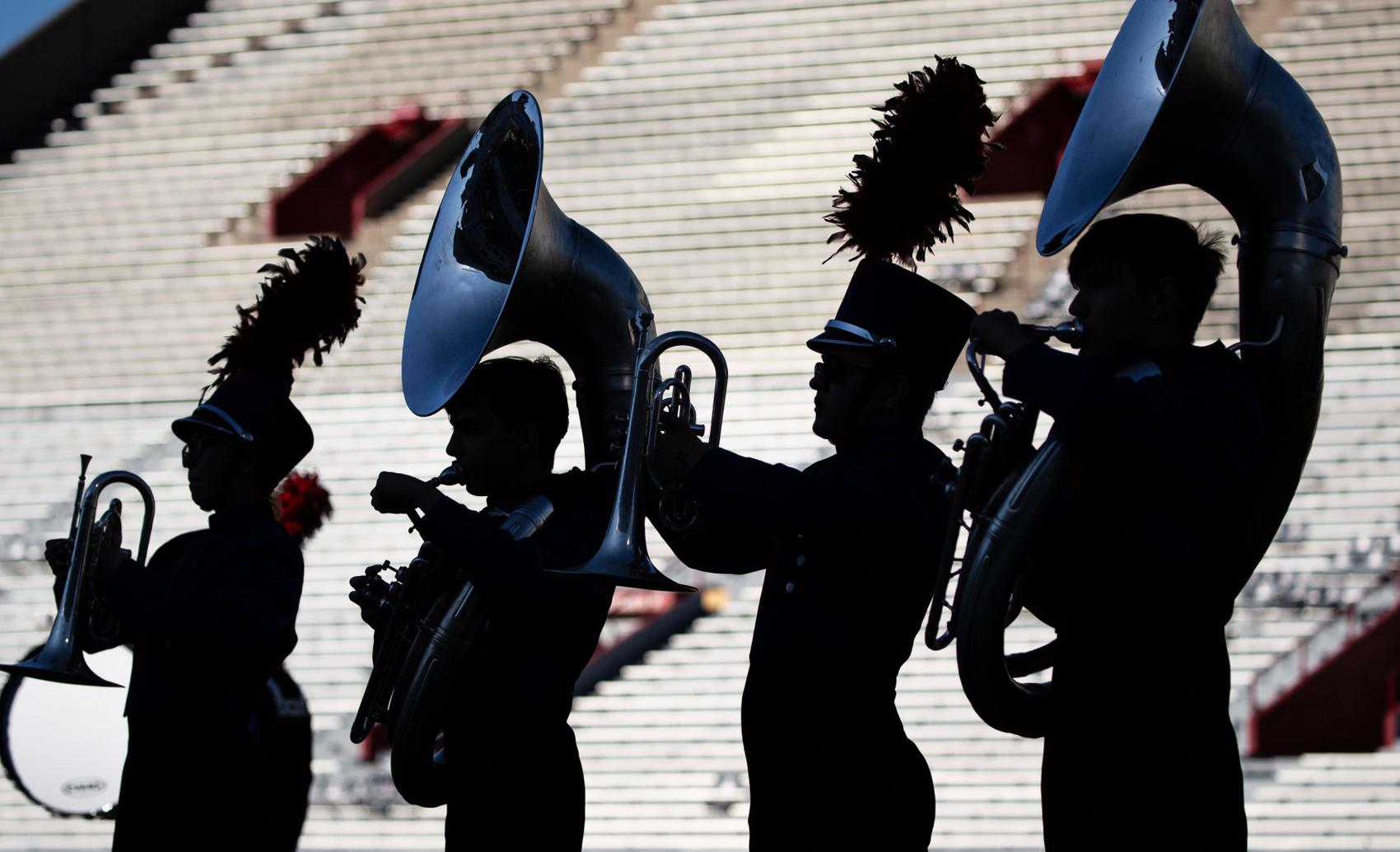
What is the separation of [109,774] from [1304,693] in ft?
19.0

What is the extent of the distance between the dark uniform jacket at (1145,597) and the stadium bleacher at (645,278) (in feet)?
20.5

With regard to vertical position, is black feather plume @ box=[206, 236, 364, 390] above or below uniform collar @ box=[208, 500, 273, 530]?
above

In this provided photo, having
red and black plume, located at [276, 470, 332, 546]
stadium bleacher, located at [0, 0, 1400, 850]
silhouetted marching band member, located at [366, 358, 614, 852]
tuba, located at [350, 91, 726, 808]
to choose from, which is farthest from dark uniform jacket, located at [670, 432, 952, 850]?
stadium bleacher, located at [0, 0, 1400, 850]

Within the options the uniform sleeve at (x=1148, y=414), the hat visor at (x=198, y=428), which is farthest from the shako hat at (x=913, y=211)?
the hat visor at (x=198, y=428)

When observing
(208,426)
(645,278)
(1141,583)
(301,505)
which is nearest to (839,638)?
(1141,583)

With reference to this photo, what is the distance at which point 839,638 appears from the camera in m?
3.31

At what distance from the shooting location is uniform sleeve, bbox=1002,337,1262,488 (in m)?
2.87

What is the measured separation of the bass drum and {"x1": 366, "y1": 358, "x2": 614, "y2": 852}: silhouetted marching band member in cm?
253

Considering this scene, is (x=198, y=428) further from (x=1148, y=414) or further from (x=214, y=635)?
(x=1148, y=414)

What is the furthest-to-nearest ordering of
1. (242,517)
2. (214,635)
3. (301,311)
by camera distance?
(301,311) → (242,517) → (214,635)

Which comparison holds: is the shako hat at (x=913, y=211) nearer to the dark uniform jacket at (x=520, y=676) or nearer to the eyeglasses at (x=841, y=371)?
the eyeglasses at (x=841, y=371)

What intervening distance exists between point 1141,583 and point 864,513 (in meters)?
0.53

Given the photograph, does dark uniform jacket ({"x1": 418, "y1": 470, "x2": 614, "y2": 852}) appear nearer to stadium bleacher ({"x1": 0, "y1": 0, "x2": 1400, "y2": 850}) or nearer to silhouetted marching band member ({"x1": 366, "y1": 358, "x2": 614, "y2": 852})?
silhouetted marching band member ({"x1": 366, "y1": 358, "x2": 614, "y2": 852})

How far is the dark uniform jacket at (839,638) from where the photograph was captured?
10.7 ft
